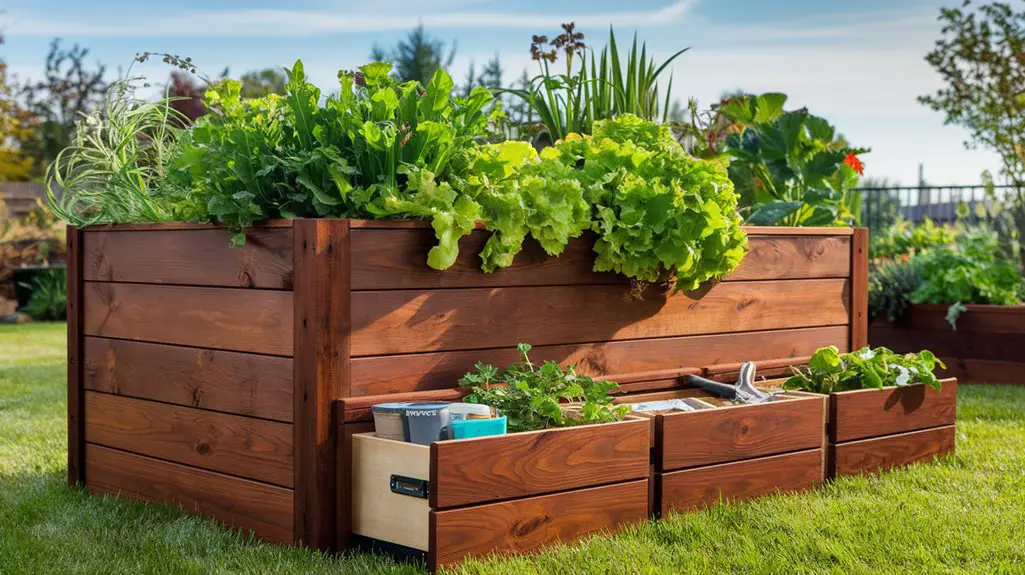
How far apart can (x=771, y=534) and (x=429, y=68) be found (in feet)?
96.2

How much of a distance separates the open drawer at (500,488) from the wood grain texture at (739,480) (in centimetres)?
13

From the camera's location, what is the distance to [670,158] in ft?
12.0

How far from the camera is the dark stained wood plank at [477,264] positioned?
2.98m

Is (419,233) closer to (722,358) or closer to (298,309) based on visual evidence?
(298,309)

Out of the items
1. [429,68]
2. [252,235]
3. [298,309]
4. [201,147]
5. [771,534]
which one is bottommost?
[771,534]

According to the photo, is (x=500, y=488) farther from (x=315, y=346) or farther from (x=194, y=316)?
(x=194, y=316)

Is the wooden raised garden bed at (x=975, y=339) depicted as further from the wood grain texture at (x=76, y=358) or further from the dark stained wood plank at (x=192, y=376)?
the wood grain texture at (x=76, y=358)

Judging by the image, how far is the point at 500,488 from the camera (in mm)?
2732

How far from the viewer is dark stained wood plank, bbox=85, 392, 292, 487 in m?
3.06

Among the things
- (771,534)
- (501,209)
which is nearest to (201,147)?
(501,209)

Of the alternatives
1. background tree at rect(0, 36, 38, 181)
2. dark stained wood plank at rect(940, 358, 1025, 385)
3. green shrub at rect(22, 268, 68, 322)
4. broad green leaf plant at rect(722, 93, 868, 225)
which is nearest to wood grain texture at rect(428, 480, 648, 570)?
broad green leaf plant at rect(722, 93, 868, 225)

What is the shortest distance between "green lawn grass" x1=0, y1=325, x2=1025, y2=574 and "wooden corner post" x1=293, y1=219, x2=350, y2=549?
0.15 metres

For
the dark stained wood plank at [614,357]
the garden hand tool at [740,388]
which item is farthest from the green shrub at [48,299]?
the garden hand tool at [740,388]

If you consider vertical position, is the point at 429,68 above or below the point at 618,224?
above
